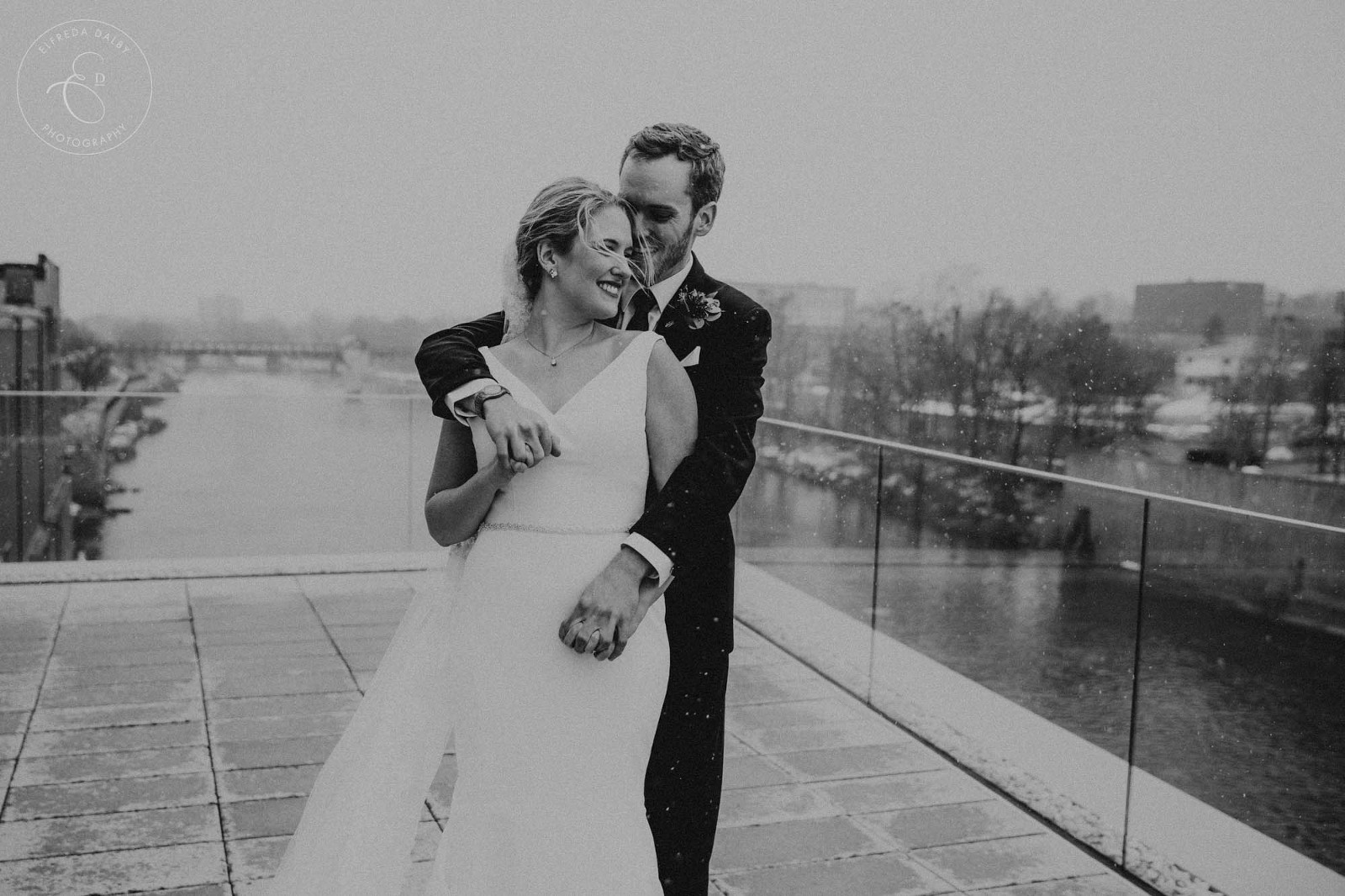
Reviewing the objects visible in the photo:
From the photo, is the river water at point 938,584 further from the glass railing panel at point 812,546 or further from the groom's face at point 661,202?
the groom's face at point 661,202

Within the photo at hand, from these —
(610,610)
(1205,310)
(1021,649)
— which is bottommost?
(1021,649)

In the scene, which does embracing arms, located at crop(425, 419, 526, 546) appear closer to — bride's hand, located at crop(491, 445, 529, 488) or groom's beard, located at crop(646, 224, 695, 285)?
bride's hand, located at crop(491, 445, 529, 488)

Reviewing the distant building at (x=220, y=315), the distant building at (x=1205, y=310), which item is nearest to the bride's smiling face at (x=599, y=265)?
the distant building at (x=220, y=315)

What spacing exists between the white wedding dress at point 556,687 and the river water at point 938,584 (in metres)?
1.25

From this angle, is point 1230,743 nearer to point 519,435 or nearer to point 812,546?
point 519,435

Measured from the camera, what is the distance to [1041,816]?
280cm

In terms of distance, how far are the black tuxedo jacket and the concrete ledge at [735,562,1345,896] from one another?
1398 mm

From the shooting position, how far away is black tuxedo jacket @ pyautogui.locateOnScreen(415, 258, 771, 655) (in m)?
1.44

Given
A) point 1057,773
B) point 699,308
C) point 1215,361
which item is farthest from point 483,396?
point 1215,361

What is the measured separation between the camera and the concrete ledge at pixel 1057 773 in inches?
95.0

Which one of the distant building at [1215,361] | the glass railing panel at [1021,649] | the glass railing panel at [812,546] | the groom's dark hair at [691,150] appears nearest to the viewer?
the groom's dark hair at [691,150]

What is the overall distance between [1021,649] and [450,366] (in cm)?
398

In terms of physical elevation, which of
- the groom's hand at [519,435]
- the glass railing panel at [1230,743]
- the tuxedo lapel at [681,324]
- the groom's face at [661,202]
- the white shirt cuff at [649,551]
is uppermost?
the groom's face at [661,202]

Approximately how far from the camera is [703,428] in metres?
1.51
